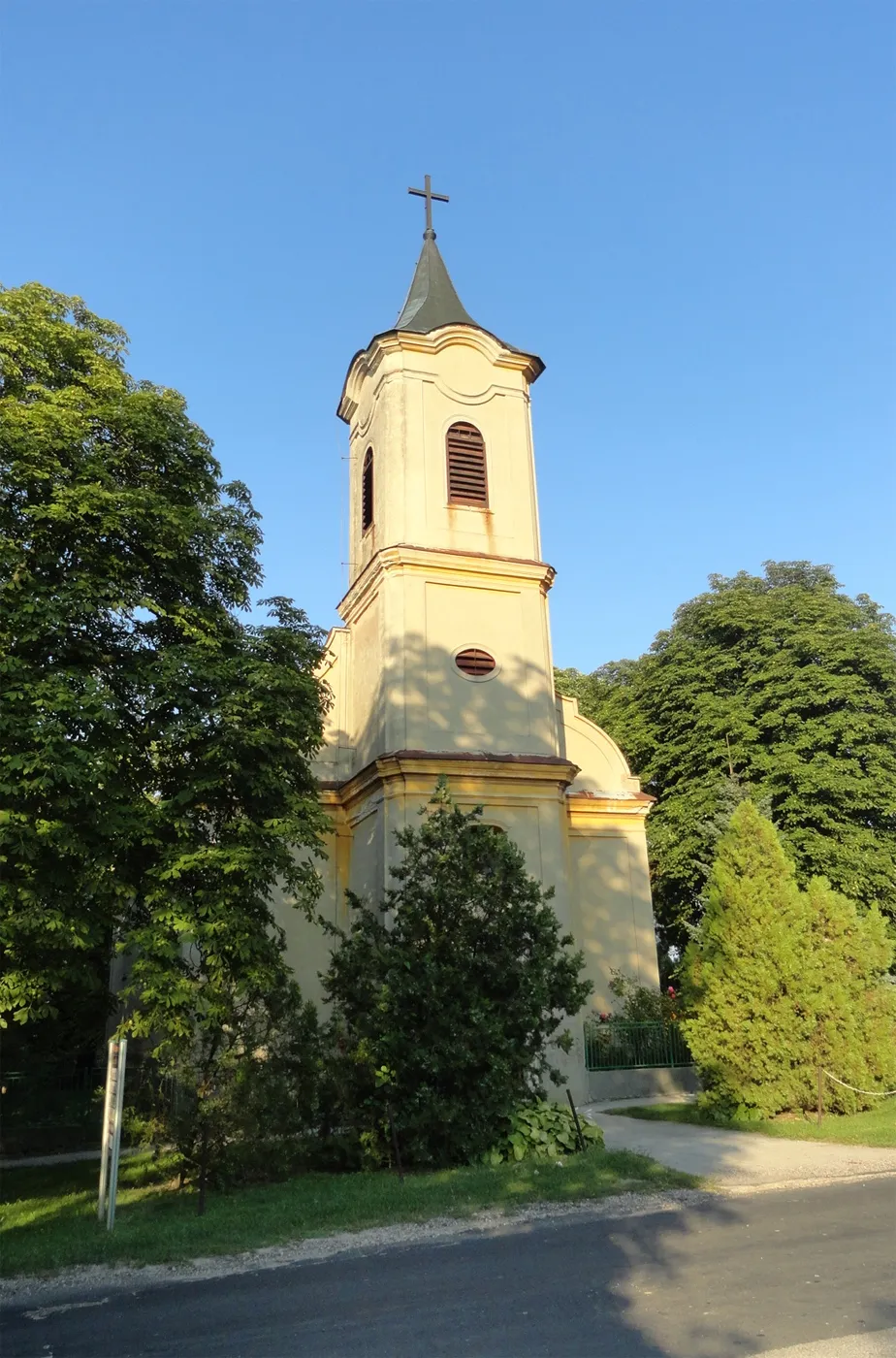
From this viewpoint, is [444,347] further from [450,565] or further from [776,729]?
[776,729]

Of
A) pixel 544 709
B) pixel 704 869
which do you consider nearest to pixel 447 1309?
pixel 544 709

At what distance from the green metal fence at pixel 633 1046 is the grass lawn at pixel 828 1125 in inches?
104

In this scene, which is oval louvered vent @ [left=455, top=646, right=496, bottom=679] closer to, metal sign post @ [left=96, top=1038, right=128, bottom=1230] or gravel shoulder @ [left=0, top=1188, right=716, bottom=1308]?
metal sign post @ [left=96, top=1038, right=128, bottom=1230]

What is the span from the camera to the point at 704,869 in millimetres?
27547

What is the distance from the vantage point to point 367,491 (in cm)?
2291

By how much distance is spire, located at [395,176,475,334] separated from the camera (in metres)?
23.1

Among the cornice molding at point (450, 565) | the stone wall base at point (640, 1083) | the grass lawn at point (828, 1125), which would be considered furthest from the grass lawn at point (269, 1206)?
the cornice molding at point (450, 565)

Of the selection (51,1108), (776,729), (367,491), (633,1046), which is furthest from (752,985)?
(776,729)

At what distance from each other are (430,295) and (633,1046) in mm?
17935

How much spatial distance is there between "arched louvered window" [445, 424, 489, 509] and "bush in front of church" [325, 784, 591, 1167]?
989 cm

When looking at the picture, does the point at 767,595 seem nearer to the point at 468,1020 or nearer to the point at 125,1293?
the point at 468,1020

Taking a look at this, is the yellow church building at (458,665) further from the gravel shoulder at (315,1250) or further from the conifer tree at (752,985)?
the gravel shoulder at (315,1250)

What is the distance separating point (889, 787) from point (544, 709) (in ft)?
40.8

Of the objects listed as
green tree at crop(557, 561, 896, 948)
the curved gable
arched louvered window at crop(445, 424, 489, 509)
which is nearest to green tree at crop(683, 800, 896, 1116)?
the curved gable
